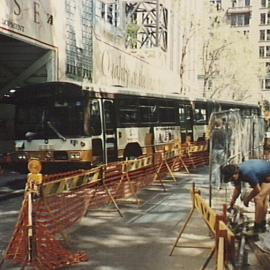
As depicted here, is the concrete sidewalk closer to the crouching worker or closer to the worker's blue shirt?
the crouching worker

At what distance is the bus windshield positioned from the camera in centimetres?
1633

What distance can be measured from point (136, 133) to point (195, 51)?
4933 cm

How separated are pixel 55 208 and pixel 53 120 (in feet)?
25.5

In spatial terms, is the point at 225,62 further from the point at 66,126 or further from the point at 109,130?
the point at 66,126

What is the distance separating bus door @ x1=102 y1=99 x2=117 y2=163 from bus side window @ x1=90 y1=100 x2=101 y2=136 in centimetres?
39

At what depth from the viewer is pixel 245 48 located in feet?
203

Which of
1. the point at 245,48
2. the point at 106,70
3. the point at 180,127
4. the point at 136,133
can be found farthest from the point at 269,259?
the point at 245,48

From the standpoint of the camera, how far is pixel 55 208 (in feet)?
29.2

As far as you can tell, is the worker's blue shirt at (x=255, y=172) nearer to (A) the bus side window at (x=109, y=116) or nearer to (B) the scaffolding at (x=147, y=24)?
(A) the bus side window at (x=109, y=116)

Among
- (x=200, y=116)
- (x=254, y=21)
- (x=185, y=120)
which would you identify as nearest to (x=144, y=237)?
(x=185, y=120)

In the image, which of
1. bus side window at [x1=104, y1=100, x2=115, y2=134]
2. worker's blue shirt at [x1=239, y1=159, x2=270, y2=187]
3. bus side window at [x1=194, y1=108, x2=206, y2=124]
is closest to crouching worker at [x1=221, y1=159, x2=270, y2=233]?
worker's blue shirt at [x1=239, y1=159, x2=270, y2=187]

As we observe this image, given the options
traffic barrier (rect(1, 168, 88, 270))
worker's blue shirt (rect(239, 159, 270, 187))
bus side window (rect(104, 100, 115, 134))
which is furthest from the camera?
bus side window (rect(104, 100, 115, 134))

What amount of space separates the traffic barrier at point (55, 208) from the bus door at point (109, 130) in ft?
12.7

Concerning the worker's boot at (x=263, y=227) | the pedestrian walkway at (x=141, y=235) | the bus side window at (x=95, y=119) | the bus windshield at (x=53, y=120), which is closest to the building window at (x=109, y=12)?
the bus side window at (x=95, y=119)
